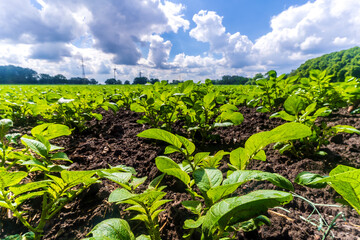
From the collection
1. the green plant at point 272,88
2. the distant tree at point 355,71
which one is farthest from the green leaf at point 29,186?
the distant tree at point 355,71

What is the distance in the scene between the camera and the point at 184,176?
771mm

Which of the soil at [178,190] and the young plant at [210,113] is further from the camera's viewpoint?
the young plant at [210,113]

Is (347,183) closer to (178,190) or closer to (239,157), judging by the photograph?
(239,157)

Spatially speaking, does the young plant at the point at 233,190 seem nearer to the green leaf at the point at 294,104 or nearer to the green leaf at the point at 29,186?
the green leaf at the point at 29,186

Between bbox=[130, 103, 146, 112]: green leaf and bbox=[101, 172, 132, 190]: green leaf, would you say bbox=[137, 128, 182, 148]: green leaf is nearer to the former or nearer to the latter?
bbox=[101, 172, 132, 190]: green leaf

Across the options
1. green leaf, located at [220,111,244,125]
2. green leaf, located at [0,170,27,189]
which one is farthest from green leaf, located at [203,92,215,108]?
green leaf, located at [0,170,27,189]

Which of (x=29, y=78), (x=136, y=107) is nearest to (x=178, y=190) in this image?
(x=136, y=107)

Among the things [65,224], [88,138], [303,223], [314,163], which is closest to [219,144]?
[314,163]

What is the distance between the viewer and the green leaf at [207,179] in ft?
2.19

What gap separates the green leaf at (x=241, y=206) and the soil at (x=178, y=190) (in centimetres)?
56

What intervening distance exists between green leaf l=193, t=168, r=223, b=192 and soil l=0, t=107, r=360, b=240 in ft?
1.77

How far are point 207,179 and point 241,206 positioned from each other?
200 mm

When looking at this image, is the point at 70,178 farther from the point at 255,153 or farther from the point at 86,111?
the point at 86,111

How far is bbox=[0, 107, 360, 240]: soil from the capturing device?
41.2 inches
